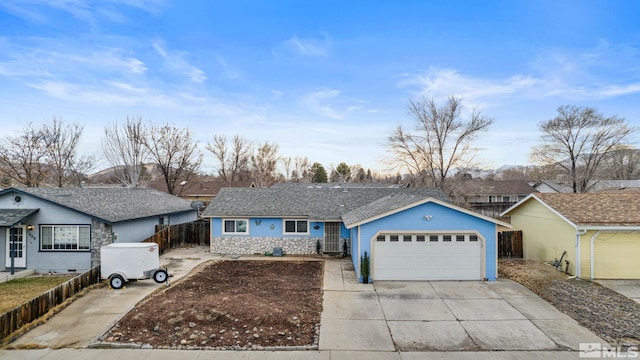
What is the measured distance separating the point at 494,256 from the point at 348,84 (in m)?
15.4

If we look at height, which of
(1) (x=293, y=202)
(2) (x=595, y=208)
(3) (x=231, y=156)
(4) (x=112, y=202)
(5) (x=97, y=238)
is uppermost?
(3) (x=231, y=156)

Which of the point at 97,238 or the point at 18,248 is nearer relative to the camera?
the point at 18,248

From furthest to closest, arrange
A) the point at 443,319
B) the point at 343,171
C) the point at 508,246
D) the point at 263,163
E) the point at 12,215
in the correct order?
the point at 343,171, the point at 263,163, the point at 508,246, the point at 12,215, the point at 443,319

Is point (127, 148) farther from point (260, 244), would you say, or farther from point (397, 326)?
point (397, 326)

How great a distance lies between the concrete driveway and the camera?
24.0 feet

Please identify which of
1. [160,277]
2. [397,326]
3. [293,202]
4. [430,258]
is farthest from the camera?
[293,202]

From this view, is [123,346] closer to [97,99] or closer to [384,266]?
[384,266]

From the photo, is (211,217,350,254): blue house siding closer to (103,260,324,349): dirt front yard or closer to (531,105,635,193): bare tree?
(103,260,324,349): dirt front yard

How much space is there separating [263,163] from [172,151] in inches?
778

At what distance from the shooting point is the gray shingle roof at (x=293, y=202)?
57.5ft

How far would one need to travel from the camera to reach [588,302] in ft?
32.1

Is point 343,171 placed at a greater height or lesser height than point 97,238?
greater

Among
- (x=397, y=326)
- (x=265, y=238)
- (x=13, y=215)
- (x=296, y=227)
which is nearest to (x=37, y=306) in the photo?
(x=13, y=215)

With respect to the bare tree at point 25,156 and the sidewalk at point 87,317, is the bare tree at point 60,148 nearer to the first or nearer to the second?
the bare tree at point 25,156
